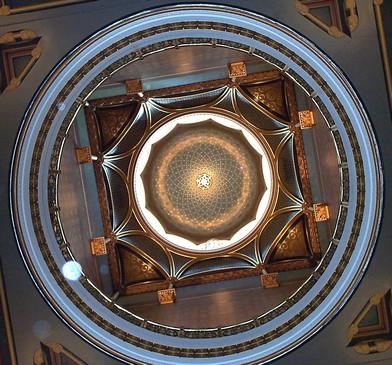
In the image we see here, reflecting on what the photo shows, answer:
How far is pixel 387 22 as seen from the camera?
993 cm

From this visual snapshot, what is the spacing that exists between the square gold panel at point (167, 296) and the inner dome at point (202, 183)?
4.57 feet

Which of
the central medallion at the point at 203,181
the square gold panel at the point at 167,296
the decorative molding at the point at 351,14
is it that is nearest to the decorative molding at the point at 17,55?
the decorative molding at the point at 351,14

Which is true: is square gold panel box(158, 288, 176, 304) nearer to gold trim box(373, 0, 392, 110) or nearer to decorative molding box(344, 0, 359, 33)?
gold trim box(373, 0, 392, 110)

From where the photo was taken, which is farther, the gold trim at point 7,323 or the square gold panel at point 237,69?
the square gold panel at point 237,69

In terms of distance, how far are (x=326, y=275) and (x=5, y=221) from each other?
21.4 ft

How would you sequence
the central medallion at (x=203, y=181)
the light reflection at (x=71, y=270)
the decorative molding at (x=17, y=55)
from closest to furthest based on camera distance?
the decorative molding at (x=17, y=55) → the light reflection at (x=71, y=270) → the central medallion at (x=203, y=181)

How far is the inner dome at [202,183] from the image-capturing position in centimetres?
1470

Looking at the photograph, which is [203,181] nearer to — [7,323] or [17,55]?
[17,55]

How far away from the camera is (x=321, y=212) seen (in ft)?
43.7

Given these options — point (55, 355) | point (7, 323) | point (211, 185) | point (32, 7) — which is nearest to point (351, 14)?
point (32, 7)

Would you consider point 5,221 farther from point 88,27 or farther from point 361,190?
point 361,190

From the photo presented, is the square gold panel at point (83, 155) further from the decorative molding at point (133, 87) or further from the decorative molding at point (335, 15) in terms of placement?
the decorative molding at point (335, 15)

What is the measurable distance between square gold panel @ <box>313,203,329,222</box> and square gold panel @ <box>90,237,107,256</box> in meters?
5.37

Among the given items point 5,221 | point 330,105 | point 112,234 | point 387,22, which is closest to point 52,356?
point 5,221
